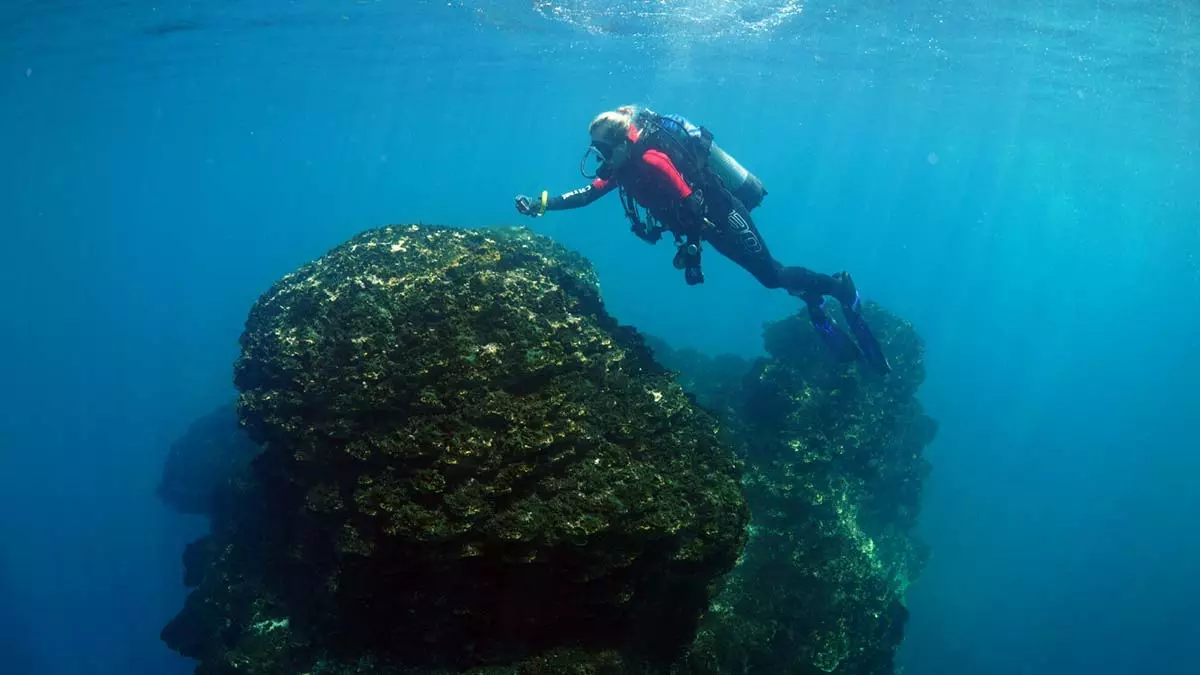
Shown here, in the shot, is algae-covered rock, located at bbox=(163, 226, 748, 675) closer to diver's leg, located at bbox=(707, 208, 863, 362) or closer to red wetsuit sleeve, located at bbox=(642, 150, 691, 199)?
red wetsuit sleeve, located at bbox=(642, 150, 691, 199)

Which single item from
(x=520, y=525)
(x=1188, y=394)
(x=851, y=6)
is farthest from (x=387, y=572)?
(x=1188, y=394)

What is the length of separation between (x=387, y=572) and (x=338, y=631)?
4.13 feet

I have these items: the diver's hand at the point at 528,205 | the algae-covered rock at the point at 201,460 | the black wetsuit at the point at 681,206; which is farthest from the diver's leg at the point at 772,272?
the algae-covered rock at the point at 201,460

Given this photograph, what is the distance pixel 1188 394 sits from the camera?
53.2 meters

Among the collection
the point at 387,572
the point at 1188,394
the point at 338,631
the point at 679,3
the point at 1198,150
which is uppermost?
the point at 1198,150

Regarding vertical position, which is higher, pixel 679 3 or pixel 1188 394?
pixel 1188 394

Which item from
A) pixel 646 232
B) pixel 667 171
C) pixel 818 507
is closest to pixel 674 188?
pixel 667 171

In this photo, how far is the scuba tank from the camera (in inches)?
361

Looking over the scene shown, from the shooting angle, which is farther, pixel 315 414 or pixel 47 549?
pixel 47 549

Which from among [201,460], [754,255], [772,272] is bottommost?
[201,460]

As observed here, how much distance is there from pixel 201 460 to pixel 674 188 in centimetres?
1501

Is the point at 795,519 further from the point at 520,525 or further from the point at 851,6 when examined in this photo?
the point at 851,6

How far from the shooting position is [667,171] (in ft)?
28.8

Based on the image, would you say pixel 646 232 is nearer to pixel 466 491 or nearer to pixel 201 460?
pixel 466 491
